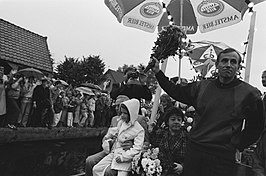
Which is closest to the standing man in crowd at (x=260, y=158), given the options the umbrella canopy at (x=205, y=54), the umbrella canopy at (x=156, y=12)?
the umbrella canopy at (x=156, y=12)

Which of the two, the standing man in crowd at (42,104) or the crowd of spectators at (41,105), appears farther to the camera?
the standing man in crowd at (42,104)

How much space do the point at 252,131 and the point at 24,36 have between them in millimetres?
26224

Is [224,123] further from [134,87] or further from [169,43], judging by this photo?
[134,87]

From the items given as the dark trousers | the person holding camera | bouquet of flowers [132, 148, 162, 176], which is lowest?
bouquet of flowers [132, 148, 162, 176]

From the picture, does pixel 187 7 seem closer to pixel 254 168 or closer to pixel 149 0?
pixel 149 0

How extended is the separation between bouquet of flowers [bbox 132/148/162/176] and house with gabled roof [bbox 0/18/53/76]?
19.3 metres

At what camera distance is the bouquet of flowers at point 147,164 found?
123 inches

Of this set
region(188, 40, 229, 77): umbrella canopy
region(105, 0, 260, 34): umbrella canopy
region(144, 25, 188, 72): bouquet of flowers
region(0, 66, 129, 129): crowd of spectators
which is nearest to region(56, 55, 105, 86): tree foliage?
region(0, 66, 129, 129): crowd of spectators

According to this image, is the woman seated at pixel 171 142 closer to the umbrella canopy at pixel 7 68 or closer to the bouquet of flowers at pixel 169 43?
the bouquet of flowers at pixel 169 43

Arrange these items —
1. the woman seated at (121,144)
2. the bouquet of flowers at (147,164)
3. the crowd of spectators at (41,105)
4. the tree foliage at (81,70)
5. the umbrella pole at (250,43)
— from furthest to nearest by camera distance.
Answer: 1. the tree foliage at (81,70)
2. the crowd of spectators at (41,105)
3. the umbrella pole at (250,43)
4. the woman seated at (121,144)
5. the bouquet of flowers at (147,164)

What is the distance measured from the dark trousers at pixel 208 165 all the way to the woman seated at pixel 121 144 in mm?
1310

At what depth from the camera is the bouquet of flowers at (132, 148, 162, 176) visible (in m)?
3.13

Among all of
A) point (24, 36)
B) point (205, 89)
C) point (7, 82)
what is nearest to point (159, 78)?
point (205, 89)

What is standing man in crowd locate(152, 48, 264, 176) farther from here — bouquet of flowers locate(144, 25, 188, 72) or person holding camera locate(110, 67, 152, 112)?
→ person holding camera locate(110, 67, 152, 112)
